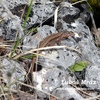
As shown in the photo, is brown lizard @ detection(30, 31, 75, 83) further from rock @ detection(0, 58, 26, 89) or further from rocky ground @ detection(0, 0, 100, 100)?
rock @ detection(0, 58, 26, 89)

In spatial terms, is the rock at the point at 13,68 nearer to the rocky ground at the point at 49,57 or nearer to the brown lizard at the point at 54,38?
the rocky ground at the point at 49,57

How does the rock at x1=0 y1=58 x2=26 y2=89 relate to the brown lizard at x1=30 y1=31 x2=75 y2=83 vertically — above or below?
below

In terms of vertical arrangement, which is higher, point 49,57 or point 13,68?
point 49,57

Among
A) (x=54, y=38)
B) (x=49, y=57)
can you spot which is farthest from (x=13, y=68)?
(x=54, y=38)

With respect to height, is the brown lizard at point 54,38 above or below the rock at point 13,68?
above

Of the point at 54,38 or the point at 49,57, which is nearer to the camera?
the point at 49,57

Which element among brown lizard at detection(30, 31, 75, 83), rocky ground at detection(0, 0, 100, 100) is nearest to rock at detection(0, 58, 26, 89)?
rocky ground at detection(0, 0, 100, 100)

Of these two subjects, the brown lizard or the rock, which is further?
the brown lizard

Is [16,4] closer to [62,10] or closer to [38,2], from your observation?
[38,2]

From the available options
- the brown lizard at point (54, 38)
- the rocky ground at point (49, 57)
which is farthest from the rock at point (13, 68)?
the brown lizard at point (54, 38)

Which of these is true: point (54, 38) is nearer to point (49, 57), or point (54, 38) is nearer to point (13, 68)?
point (49, 57)

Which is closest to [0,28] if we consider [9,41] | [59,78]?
[9,41]
